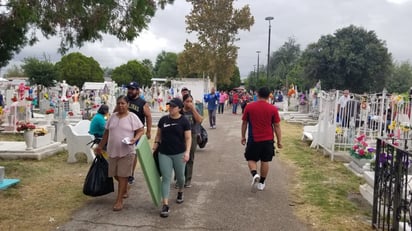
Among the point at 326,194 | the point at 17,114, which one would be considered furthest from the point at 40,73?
the point at 326,194

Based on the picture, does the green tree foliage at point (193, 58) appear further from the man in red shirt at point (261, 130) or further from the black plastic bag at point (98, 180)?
the black plastic bag at point (98, 180)

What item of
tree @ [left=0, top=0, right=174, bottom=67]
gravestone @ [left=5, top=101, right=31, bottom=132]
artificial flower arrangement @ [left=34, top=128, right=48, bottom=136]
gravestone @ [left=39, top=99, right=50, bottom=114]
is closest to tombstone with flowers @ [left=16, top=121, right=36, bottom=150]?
artificial flower arrangement @ [left=34, top=128, right=48, bottom=136]

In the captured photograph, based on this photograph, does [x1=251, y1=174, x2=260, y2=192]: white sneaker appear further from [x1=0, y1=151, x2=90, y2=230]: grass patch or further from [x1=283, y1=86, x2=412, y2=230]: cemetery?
[x1=0, y1=151, x2=90, y2=230]: grass patch

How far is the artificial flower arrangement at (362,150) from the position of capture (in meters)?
9.14

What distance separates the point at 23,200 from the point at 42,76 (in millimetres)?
47747

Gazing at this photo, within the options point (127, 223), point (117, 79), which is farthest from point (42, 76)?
point (127, 223)

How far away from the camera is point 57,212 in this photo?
5781 millimetres

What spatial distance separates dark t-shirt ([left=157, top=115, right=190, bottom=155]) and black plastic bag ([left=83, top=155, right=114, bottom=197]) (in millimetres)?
945

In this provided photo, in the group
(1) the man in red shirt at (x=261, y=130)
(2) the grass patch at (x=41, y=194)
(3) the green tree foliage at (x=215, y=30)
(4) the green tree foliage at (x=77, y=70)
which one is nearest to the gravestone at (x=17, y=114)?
(2) the grass patch at (x=41, y=194)

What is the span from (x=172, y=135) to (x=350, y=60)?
34.7m

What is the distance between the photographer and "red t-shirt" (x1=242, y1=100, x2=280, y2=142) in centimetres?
692

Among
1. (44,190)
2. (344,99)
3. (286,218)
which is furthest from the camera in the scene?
(344,99)

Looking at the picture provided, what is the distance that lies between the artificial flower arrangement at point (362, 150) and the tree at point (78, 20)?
17.0ft

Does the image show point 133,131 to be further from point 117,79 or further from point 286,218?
point 117,79
